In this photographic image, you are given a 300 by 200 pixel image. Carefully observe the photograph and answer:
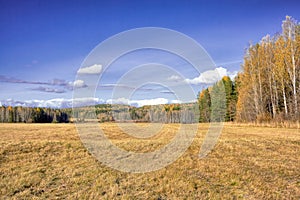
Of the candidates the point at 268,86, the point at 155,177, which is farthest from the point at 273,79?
the point at 155,177

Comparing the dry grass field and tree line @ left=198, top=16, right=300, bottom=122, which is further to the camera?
tree line @ left=198, top=16, right=300, bottom=122

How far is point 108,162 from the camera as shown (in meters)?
10.4

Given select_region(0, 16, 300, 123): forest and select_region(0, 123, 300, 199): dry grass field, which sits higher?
select_region(0, 16, 300, 123): forest

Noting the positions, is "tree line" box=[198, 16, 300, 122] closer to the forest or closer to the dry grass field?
the forest

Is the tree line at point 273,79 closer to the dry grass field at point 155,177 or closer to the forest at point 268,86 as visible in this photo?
the forest at point 268,86

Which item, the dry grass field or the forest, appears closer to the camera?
the dry grass field

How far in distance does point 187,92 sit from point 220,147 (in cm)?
533

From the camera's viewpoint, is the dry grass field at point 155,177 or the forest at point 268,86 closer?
the dry grass field at point 155,177

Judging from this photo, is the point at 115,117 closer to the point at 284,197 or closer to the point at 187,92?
the point at 187,92

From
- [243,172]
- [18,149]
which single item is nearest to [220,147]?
[243,172]

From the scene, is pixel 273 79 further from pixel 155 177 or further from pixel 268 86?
pixel 155 177

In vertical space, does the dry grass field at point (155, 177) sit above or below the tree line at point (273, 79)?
below

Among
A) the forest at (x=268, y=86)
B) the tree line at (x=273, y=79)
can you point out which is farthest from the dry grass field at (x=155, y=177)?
the tree line at (x=273, y=79)

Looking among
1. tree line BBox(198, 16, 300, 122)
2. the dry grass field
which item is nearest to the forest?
tree line BBox(198, 16, 300, 122)
